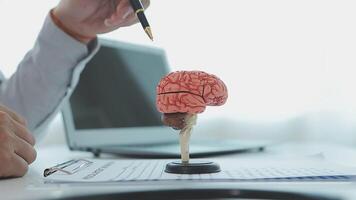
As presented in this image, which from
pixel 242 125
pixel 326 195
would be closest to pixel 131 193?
pixel 326 195

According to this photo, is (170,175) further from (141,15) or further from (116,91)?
(116,91)

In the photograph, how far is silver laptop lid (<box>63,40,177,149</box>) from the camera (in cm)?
96

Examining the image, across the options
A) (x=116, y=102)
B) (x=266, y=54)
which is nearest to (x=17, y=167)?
(x=116, y=102)

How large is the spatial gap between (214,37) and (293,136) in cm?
34

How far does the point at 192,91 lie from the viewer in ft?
1.58

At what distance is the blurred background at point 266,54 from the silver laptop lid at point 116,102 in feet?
0.66

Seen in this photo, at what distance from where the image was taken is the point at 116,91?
104 centimetres

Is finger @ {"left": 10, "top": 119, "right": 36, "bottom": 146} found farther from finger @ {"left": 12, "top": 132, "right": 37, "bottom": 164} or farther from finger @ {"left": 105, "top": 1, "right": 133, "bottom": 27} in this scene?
finger @ {"left": 105, "top": 1, "right": 133, "bottom": 27}

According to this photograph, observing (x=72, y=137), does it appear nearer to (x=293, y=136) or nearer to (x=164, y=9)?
(x=164, y=9)

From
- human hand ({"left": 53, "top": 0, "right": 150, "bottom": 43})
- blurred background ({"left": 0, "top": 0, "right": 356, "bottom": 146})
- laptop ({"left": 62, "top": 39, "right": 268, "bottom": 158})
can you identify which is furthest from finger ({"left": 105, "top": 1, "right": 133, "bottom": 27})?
blurred background ({"left": 0, "top": 0, "right": 356, "bottom": 146})

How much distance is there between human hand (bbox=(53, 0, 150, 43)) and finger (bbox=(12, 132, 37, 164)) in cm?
27

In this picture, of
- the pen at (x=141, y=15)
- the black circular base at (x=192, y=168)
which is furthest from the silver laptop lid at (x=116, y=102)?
the black circular base at (x=192, y=168)

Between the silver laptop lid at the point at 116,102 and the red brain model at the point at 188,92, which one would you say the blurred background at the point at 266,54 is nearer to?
the silver laptop lid at the point at 116,102

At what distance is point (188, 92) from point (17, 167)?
18 cm
